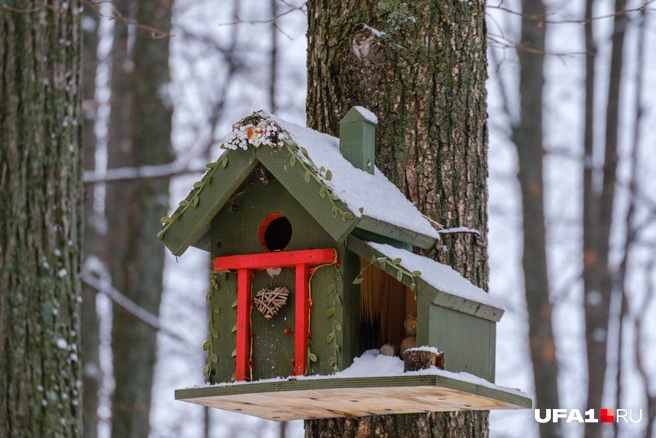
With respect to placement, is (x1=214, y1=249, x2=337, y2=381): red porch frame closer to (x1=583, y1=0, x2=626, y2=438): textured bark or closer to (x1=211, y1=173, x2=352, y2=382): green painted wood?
(x1=211, y1=173, x2=352, y2=382): green painted wood

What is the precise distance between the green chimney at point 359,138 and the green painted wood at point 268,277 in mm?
299

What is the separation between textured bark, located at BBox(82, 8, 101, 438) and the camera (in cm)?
918

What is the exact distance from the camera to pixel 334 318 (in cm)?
304

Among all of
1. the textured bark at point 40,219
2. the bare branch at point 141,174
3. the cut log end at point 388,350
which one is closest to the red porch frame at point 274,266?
the cut log end at point 388,350

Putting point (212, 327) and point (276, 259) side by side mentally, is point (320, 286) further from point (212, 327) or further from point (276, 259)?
point (212, 327)

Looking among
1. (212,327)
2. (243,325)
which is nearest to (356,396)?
(243,325)

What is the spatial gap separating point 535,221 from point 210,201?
722 centimetres

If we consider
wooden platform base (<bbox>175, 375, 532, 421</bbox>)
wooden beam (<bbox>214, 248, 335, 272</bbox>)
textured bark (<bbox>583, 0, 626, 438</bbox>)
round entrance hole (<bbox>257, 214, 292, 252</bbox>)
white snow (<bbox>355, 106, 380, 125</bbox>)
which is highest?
textured bark (<bbox>583, 0, 626, 438</bbox>)

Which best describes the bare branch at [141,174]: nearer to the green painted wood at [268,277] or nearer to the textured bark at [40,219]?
the textured bark at [40,219]

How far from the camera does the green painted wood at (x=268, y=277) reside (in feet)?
10.1

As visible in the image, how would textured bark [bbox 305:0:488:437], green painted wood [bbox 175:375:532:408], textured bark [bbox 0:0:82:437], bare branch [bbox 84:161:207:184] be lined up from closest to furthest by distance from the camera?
green painted wood [bbox 175:375:532:408]
textured bark [bbox 305:0:488:437]
textured bark [bbox 0:0:82:437]
bare branch [bbox 84:161:207:184]

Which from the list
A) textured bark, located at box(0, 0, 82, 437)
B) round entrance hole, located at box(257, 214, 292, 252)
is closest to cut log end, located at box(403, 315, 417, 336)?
round entrance hole, located at box(257, 214, 292, 252)

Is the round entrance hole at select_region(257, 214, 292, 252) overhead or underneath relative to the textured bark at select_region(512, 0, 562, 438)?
underneath

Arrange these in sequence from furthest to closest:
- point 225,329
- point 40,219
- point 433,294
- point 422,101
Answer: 1. point 40,219
2. point 422,101
3. point 225,329
4. point 433,294
